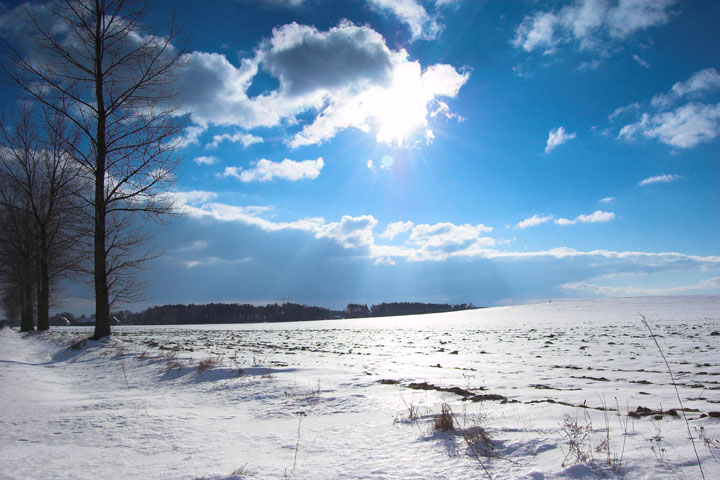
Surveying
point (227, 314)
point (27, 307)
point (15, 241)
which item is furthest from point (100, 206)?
point (227, 314)

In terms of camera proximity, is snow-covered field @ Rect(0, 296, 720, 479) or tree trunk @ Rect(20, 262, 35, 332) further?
tree trunk @ Rect(20, 262, 35, 332)

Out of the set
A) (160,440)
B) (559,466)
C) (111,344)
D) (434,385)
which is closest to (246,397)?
(160,440)

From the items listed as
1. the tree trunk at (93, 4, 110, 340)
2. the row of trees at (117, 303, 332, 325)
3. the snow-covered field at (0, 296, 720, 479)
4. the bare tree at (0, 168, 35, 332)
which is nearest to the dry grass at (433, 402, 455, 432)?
the snow-covered field at (0, 296, 720, 479)

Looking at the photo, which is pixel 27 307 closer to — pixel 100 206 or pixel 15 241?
pixel 15 241

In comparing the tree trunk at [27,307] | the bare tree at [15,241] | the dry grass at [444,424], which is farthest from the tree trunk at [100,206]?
the tree trunk at [27,307]

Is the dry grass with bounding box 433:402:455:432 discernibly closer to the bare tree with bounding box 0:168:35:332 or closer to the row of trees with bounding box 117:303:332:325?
the bare tree with bounding box 0:168:35:332

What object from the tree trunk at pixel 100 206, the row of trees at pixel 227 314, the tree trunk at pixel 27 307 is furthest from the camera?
the row of trees at pixel 227 314

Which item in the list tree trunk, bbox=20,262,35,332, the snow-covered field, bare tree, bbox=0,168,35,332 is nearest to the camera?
the snow-covered field

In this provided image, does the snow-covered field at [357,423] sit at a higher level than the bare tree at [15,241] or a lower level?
lower

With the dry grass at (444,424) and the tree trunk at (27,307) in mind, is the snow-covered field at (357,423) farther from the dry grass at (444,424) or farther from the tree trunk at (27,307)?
the tree trunk at (27,307)

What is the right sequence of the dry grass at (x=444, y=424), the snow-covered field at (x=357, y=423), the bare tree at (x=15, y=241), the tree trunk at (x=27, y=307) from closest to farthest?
the snow-covered field at (x=357, y=423), the dry grass at (x=444, y=424), the bare tree at (x=15, y=241), the tree trunk at (x=27, y=307)

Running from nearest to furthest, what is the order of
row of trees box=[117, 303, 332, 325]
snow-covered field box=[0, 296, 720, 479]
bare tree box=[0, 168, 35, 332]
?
snow-covered field box=[0, 296, 720, 479] < bare tree box=[0, 168, 35, 332] < row of trees box=[117, 303, 332, 325]

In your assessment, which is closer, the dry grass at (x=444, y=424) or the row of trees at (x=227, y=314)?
the dry grass at (x=444, y=424)

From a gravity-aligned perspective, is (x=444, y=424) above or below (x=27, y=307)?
below
